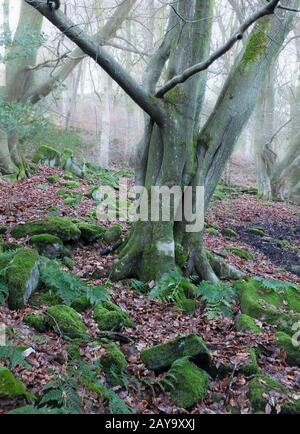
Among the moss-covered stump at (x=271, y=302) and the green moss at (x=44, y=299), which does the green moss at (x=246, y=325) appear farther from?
the green moss at (x=44, y=299)

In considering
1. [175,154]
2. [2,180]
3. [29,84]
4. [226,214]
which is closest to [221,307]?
[175,154]

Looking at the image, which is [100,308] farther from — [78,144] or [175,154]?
[78,144]

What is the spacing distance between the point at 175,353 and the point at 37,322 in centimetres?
163

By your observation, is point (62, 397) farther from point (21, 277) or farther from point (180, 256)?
point (180, 256)

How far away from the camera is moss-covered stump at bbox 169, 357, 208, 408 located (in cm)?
418

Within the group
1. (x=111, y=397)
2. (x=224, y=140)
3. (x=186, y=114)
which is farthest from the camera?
(x=224, y=140)

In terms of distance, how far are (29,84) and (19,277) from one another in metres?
10.4

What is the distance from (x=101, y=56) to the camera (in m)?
5.84

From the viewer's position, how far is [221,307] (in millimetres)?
6332

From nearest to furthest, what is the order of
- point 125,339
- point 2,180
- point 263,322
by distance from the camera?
1. point 125,339
2. point 263,322
3. point 2,180

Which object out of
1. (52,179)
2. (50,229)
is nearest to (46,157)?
(52,179)

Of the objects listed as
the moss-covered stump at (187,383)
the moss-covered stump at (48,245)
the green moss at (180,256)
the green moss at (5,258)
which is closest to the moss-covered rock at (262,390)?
the moss-covered stump at (187,383)

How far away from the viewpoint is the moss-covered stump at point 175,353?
15.2 ft

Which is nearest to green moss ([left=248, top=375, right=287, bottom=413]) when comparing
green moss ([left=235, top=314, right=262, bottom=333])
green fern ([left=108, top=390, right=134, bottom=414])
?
green moss ([left=235, top=314, right=262, bottom=333])
